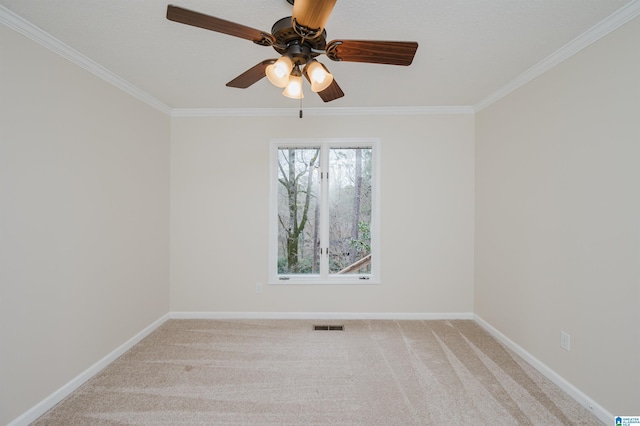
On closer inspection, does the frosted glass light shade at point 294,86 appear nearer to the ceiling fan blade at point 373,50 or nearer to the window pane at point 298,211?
the ceiling fan blade at point 373,50

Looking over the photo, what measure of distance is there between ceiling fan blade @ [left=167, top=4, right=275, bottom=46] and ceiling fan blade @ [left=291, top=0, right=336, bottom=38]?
0.20 metres

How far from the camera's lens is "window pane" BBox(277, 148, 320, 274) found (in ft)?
11.3

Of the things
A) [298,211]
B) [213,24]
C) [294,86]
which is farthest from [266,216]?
[213,24]

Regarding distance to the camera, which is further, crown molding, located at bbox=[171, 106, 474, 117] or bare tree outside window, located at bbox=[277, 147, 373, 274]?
bare tree outside window, located at bbox=[277, 147, 373, 274]

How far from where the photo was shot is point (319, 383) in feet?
7.04

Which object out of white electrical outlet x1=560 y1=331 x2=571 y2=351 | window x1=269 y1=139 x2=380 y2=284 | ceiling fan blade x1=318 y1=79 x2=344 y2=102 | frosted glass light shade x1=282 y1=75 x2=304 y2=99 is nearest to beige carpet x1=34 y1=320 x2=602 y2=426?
white electrical outlet x1=560 y1=331 x2=571 y2=351

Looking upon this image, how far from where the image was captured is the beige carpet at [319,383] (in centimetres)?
182

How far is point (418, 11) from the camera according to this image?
5.30 feet

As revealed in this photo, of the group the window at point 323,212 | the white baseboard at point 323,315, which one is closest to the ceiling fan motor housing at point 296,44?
the window at point 323,212

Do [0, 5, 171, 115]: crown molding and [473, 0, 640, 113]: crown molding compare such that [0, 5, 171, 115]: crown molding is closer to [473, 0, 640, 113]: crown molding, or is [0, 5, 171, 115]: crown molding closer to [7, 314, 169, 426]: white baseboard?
[7, 314, 169, 426]: white baseboard

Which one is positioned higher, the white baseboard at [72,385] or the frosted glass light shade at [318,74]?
the frosted glass light shade at [318,74]

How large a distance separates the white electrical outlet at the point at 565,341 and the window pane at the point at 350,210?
1838 millimetres

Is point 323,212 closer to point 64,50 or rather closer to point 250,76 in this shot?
point 250,76

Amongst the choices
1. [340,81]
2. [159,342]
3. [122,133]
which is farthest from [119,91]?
[159,342]
